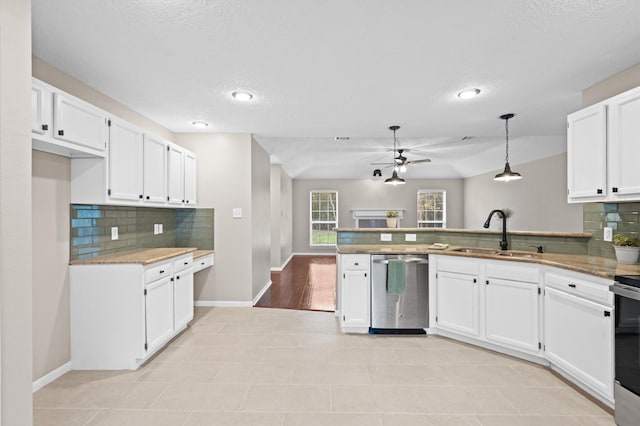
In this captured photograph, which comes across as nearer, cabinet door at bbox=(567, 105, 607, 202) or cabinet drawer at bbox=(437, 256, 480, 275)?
cabinet door at bbox=(567, 105, 607, 202)

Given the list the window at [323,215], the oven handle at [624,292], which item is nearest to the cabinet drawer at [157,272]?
the oven handle at [624,292]

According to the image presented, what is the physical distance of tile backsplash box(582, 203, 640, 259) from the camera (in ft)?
8.36

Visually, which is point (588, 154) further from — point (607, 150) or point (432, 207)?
point (432, 207)

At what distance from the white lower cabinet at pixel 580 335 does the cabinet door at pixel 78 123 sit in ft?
13.0

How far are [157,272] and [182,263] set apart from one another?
0.48 meters

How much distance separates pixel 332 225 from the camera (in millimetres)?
10016

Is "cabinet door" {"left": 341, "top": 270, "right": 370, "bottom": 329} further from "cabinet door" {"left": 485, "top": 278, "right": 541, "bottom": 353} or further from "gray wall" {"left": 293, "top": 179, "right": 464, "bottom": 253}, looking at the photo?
"gray wall" {"left": 293, "top": 179, "right": 464, "bottom": 253}

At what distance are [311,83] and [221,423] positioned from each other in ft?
8.98

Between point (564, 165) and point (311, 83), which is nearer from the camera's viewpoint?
point (311, 83)

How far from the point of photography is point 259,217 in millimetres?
5008

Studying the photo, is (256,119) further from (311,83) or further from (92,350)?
(92,350)

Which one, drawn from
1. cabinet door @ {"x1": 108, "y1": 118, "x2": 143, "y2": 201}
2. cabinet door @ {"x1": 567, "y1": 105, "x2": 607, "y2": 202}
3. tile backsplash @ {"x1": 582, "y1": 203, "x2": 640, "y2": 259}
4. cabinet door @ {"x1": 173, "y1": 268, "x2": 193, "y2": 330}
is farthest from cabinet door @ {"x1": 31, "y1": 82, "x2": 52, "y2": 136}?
tile backsplash @ {"x1": 582, "y1": 203, "x2": 640, "y2": 259}

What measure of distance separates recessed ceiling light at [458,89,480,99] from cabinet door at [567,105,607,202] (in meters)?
0.82

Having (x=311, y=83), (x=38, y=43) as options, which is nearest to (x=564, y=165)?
(x=311, y=83)
